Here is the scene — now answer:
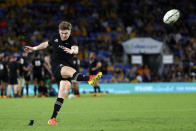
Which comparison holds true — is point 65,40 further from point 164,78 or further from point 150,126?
point 164,78

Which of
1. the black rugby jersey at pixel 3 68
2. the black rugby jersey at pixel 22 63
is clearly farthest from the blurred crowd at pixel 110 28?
the black rugby jersey at pixel 22 63

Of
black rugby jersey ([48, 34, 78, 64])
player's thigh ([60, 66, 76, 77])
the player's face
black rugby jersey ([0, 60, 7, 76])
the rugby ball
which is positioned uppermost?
the rugby ball

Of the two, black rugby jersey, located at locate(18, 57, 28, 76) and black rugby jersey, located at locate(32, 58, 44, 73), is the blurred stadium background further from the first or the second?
black rugby jersey, located at locate(32, 58, 44, 73)

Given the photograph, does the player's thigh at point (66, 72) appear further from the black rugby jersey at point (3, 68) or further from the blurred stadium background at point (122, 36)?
the blurred stadium background at point (122, 36)

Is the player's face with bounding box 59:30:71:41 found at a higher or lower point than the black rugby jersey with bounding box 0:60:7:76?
higher

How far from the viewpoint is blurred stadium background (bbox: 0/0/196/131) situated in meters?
32.9

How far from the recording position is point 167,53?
3491 centimetres

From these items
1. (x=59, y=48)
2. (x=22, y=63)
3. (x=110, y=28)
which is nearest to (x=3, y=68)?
(x=22, y=63)

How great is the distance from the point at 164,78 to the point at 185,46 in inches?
160

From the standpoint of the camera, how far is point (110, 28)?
123 feet

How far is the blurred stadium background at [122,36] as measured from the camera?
3294 centimetres

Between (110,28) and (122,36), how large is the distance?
1.58 metres

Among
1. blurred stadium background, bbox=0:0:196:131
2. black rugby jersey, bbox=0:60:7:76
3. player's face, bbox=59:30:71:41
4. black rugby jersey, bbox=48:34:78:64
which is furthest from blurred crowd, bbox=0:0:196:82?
player's face, bbox=59:30:71:41

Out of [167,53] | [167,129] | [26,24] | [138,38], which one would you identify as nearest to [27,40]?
[26,24]
